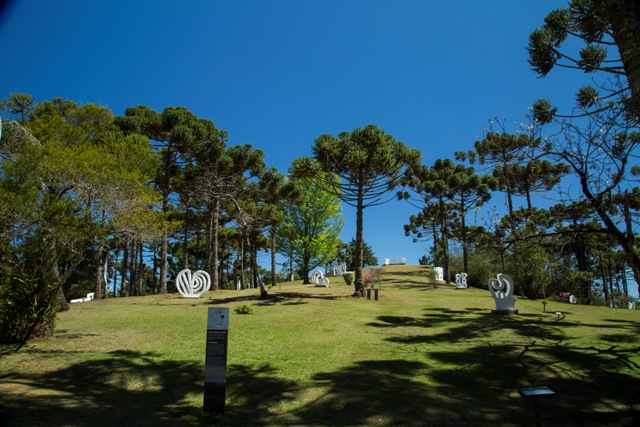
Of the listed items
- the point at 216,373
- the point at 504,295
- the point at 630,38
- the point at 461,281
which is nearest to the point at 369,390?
the point at 216,373

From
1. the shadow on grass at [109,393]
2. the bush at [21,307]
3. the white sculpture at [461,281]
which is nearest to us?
the shadow on grass at [109,393]

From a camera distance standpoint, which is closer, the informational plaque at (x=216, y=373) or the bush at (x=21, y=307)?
the informational plaque at (x=216, y=373)

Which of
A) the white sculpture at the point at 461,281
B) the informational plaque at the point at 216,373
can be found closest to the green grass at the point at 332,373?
the informational plaque at the point at 216,373

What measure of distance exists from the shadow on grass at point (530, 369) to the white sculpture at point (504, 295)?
2535 mm

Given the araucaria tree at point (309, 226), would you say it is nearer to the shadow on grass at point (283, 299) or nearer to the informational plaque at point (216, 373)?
the shadow on grass at point (283, 299)

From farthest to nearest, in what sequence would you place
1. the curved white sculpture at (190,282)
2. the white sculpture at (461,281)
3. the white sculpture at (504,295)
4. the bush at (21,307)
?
the white sculpture at (461,281), the curved white sculpture at (190,282), the white sculpture at (504,295), the bush at (21,307)

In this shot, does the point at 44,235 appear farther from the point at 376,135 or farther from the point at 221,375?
the point at 376,135

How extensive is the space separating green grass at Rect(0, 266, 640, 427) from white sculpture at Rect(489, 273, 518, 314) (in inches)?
74.8

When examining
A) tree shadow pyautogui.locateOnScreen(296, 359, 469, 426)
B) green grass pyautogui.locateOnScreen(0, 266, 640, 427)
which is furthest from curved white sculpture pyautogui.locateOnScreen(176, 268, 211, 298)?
tree shadow pyautogui.locateOnScreen(296, 359, 469, 426)

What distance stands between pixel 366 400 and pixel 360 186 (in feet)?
47.1

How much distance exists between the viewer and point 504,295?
15.6 m

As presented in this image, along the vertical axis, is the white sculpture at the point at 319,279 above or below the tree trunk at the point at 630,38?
below

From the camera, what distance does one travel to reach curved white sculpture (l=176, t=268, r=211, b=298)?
69.9 ft

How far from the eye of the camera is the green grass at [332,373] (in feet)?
18.6
